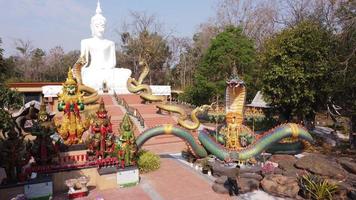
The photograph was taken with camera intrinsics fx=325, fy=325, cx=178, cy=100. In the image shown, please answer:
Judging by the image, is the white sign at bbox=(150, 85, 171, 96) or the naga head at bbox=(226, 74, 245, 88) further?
the white sign at bbox=(150, 85, 171, 96)

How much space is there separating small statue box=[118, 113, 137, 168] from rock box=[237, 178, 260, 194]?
406 centimetres

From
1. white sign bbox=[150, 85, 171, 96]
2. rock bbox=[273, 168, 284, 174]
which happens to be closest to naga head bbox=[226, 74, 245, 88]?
rock bbox=[273, 168, 284, 174]

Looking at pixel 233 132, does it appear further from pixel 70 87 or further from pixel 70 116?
pixel 70 87

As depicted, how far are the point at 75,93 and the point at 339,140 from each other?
1663 centimetres

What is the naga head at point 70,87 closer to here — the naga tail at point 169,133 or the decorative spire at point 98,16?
the naga tail at point 169,133

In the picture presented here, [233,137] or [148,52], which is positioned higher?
[148,52]

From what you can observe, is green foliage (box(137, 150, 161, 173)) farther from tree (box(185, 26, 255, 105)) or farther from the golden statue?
tree (box(185, 26, 255, 105))

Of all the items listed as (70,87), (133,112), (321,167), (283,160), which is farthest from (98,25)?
(321,167)

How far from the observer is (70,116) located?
13922 millimetres

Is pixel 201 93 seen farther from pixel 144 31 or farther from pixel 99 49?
pixel 144 31

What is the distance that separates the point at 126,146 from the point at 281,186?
566cm

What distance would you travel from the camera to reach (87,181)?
11.0 meters

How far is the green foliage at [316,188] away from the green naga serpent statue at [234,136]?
9.81 feet

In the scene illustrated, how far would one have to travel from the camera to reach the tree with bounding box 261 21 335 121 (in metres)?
19.2
